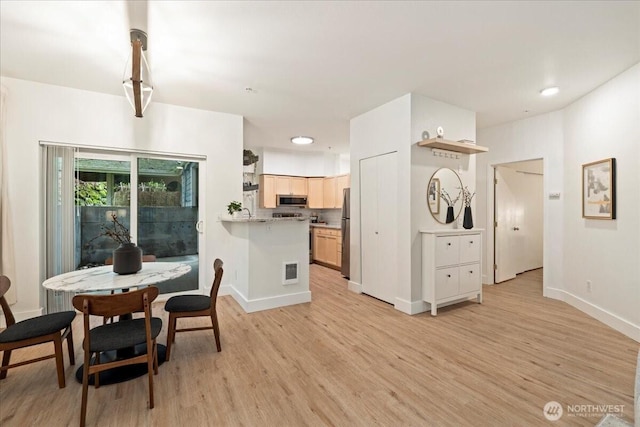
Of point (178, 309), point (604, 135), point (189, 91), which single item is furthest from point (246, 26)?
point (604, 135)

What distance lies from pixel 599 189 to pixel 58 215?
6.63 metres

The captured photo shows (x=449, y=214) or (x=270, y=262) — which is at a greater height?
(x=449, y=214)

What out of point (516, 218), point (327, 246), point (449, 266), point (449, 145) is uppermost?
point (449, 145)

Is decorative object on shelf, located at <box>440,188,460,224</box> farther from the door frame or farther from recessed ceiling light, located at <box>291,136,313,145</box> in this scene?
recessed ceiling light, located at <box>291,136,313,145</box>

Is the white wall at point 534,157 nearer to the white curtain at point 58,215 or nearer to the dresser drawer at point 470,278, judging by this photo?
the dresser drawer at point 470,278

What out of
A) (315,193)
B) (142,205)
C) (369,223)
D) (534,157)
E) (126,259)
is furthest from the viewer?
(315,193)

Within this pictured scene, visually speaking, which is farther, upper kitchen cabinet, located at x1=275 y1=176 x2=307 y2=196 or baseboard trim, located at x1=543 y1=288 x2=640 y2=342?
upper kitchen cabinet, located at x1=275 y1=176 x2=307 y2=196

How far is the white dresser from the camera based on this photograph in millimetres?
3584

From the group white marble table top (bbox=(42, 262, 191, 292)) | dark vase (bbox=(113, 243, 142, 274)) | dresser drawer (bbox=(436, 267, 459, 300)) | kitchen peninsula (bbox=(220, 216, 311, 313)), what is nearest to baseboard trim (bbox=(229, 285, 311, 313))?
kitchen peninsula (bbox=(220, 216, 311, 313))

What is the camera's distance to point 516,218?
5520 millimetres

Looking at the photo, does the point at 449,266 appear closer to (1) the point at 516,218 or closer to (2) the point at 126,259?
(1) the point at 516,218

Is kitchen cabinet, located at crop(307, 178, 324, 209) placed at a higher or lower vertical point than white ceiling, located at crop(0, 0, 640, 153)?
lower

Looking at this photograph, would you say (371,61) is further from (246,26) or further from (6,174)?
(6,174)

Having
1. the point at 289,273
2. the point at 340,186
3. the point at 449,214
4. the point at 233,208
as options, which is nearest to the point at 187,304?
the point at 289,273
